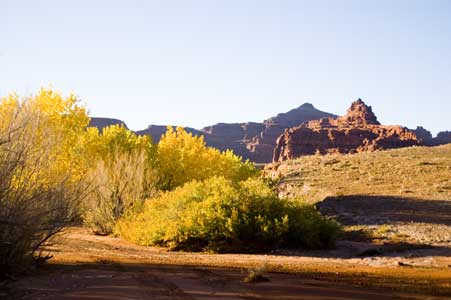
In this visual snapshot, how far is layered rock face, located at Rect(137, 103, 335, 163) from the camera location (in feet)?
519

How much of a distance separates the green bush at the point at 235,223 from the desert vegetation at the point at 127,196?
36 millimetres

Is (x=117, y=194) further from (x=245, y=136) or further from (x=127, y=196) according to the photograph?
(x=245, y=136)

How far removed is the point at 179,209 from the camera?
19.4 m

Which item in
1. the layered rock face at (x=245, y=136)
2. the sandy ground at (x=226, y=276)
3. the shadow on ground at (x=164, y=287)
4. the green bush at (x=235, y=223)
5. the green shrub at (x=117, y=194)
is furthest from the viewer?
the layered rock face at (x=245, y=136)

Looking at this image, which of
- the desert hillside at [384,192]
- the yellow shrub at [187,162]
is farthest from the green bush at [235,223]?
the yellow shrub at [187,162]

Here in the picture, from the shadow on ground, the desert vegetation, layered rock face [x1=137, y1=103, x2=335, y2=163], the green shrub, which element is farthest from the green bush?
layered rock face [x1=137, y1=103, x2=335, y2=163]

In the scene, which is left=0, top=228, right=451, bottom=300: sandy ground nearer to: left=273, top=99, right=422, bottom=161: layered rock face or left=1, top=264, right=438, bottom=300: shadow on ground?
left=1, top=264, right=438, bottom=300: shadow on ground

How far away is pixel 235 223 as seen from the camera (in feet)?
58.3

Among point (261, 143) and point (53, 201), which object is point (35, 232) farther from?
point (261, 143)

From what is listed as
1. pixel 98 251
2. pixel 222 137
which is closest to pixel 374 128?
pixel 222 137

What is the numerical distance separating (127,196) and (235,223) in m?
8.16

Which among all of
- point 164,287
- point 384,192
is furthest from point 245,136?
point 164,287

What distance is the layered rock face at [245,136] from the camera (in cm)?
15825

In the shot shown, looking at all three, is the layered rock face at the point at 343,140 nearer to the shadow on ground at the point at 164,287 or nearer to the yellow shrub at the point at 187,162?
the yellow shrub at the point at 187,162
